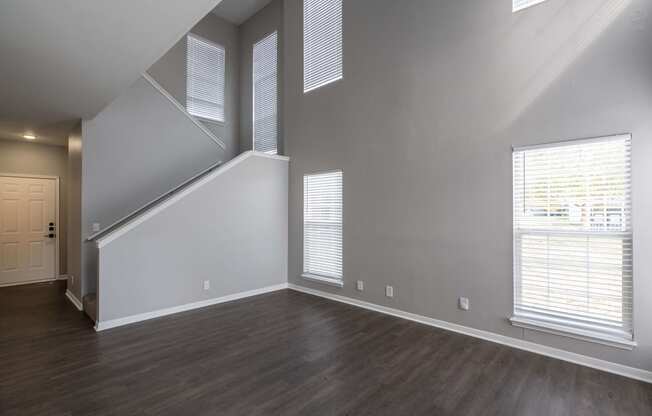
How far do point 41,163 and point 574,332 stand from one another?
29.8 ft

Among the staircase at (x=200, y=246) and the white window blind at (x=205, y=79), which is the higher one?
the white window blind at (x=205, y=79)

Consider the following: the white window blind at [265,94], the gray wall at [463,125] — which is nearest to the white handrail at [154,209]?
the gray wall at [463,125]

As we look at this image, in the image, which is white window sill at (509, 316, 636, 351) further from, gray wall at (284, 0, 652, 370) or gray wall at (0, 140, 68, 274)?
gray wall at (0, 140, 68, 274)

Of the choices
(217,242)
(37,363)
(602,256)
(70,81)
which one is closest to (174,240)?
(217,242)

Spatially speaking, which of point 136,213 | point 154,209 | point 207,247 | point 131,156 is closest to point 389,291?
point 207,247

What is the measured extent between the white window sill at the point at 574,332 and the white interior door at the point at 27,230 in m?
8.34

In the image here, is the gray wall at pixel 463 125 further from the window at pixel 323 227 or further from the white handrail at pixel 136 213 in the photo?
the white handrail at pixel 136 213

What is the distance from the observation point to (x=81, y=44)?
8.56 ft

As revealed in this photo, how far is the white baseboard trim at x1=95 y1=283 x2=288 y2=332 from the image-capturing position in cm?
388

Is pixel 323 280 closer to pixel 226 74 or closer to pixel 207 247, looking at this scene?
pixel 207 247

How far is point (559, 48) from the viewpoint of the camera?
301 centimetres

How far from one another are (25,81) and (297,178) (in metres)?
3.63

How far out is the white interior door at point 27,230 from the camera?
6109mm

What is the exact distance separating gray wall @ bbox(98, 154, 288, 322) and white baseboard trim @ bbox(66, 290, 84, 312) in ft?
3.81
